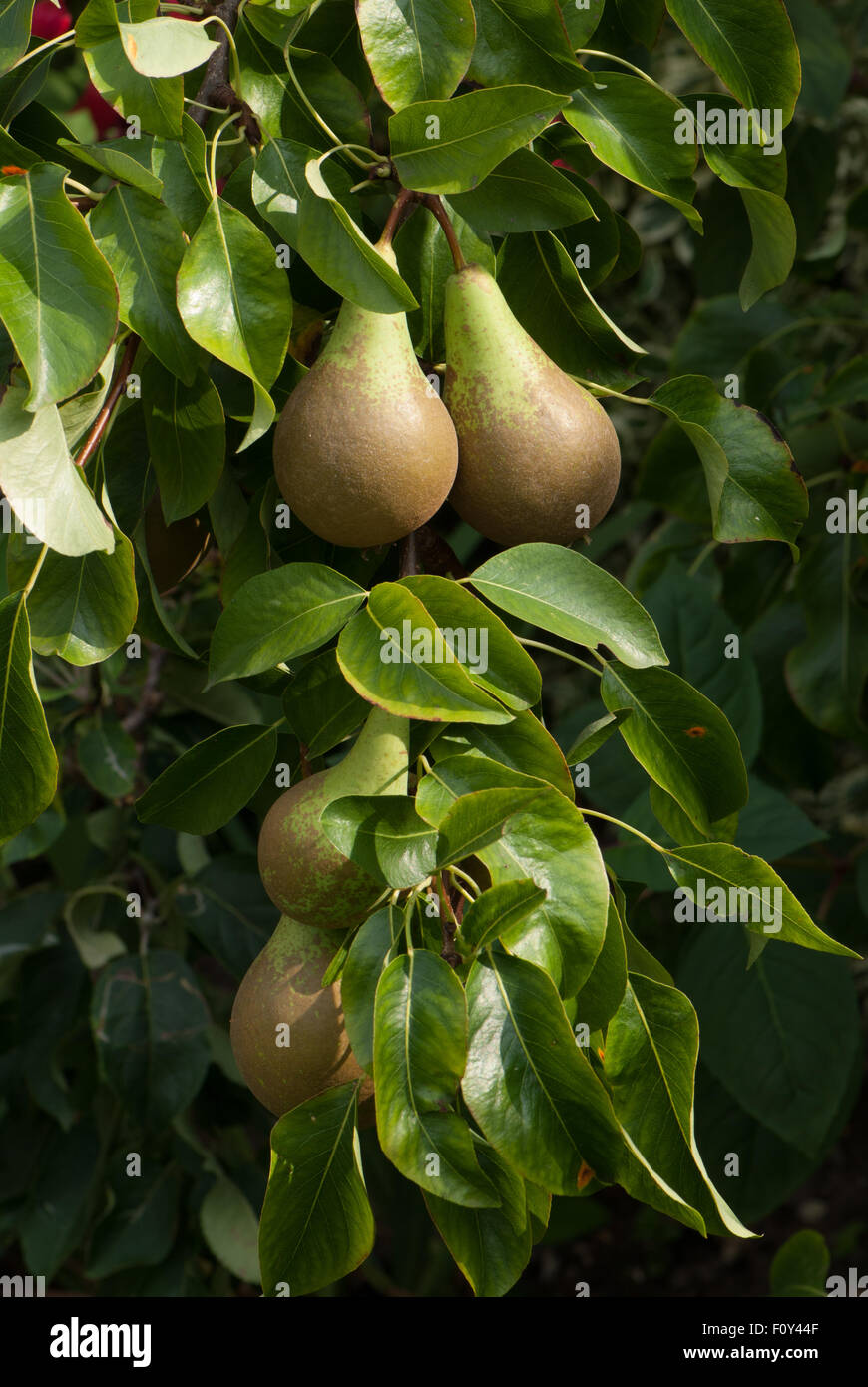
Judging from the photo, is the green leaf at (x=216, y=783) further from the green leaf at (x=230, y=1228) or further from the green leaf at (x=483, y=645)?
the green leaf at (x=230, y=1228)

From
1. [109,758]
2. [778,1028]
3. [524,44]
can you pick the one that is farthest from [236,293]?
[778,1028]

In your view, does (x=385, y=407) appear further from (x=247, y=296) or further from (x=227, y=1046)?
(x=227, y=1046)

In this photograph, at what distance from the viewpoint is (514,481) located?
50 cm

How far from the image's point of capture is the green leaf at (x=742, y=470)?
0.53 metres

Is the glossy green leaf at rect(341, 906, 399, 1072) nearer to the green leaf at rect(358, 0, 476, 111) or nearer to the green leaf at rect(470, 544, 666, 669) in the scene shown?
the green leaf at rect(470, 544, 666, 669)

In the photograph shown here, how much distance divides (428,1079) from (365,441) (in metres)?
0.23

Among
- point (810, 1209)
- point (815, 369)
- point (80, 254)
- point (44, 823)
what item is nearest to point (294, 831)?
point (80, 254)

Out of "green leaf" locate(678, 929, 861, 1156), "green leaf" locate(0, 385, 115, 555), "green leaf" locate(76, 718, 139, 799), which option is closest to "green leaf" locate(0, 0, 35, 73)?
"green leaf" locate(0, 385, 115, 555)

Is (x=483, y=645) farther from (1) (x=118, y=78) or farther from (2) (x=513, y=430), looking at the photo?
(1) (x=118, y=78)

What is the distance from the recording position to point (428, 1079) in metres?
0.43

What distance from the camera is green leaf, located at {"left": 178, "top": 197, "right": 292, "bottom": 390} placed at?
1.50ft

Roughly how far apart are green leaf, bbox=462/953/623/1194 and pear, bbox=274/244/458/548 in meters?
0.17

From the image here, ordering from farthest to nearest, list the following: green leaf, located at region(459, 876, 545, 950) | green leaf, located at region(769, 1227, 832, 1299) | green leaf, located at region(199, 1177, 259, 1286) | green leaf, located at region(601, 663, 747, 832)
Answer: green leaf, located at region(199, 1177, 259, 1286) → green leaf, located at region(769, 1227, 832, 1299) → green leaf, located at region(601, 663, 747, 832) → green leaf, located at region(459, 876, 545, 950)

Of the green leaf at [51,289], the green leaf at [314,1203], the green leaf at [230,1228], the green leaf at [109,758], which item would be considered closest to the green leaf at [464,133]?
the green leaf at [51,289]
